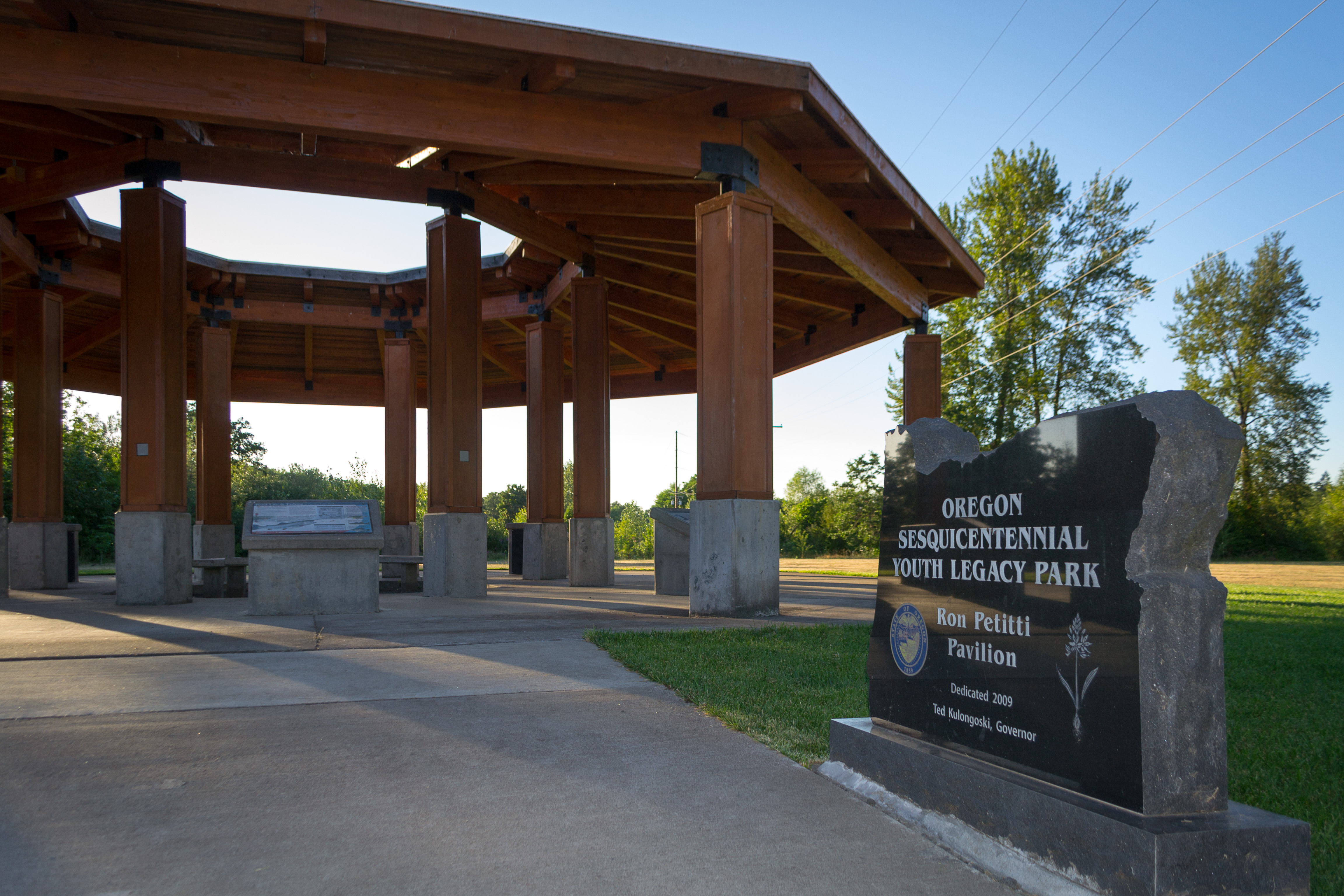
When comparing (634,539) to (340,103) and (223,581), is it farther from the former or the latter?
(340,103)

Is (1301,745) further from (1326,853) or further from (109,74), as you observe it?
(109,74)

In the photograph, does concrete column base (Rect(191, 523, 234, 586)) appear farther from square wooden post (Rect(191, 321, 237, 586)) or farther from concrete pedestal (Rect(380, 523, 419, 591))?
concrete pedestal (Rect(380, 523, 419, 591))

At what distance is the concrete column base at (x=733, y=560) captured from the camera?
431 inches

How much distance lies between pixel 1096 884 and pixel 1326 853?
1.02 meters

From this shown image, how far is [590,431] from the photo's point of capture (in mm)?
18078

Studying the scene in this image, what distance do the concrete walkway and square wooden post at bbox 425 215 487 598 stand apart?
6948mm

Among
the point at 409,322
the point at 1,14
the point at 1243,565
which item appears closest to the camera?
the point at 1,14

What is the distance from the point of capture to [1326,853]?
10.5 ft

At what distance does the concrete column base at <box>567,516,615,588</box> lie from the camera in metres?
18.1

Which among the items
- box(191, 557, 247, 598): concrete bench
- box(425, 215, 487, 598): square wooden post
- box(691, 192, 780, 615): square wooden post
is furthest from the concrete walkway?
box(191, 557, 247, 598): concrete bench

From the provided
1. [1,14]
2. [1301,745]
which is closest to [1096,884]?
[1301,745]

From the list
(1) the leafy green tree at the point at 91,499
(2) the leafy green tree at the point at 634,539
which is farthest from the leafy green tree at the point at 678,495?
(1) the leafy green tree at the point at 91,499

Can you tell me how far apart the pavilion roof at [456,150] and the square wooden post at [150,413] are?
92 centimetres

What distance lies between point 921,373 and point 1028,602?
16290 mm
